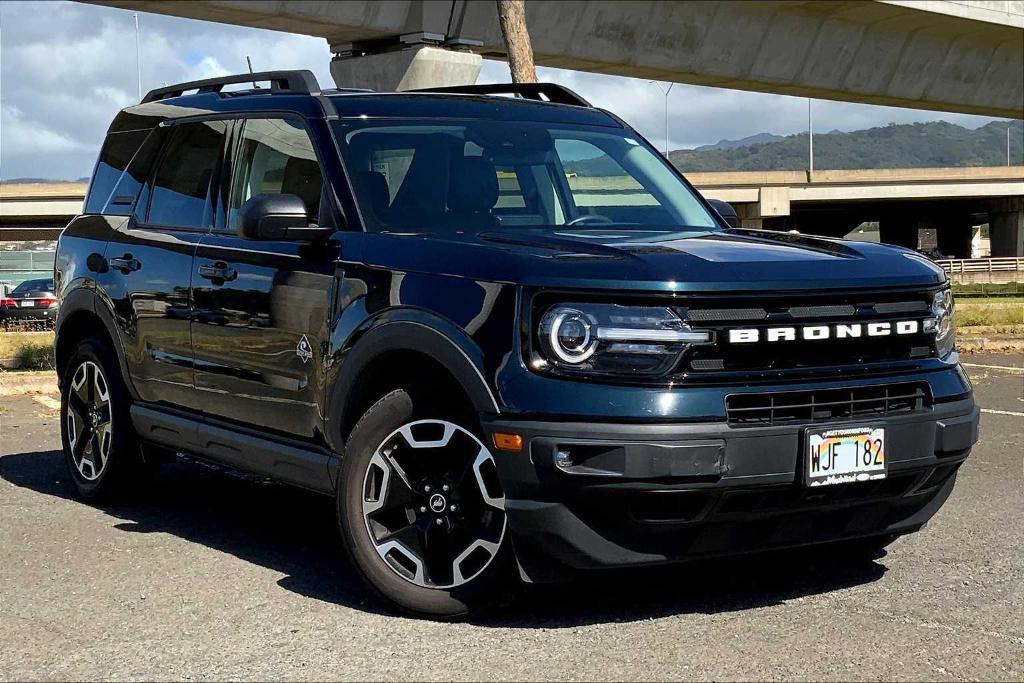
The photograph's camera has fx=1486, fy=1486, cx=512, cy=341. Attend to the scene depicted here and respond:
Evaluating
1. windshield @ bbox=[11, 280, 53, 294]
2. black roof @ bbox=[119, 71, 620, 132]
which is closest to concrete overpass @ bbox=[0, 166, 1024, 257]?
windshield @ bbox=[11, 280, 53, 294]

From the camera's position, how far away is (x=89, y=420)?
7711 millimetres

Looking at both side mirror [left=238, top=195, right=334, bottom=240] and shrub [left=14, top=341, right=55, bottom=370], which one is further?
shrub [left=14, top=341, right=55, bottom=370]

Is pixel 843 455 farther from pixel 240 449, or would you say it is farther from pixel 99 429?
pixel 99 429

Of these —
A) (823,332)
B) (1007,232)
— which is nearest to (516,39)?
(823,332)

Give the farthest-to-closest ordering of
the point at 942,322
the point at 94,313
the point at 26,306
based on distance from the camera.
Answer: the point at 26,306, the point at 94,313, the point at 942,322

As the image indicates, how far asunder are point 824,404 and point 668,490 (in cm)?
64

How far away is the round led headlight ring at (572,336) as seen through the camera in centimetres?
477

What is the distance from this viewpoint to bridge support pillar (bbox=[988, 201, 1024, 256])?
90.6 m

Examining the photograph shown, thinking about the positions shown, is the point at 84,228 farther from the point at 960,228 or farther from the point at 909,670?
the point at 960,228

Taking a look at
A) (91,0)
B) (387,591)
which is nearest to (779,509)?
(387,591)

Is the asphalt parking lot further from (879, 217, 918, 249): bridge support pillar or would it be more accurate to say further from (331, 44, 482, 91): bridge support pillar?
(879, 217, 918, 249): bridge support pillar

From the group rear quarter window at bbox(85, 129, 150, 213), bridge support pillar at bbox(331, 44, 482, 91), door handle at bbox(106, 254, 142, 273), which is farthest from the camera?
bridge support pillar at bbox(331, 44, 482, 91)

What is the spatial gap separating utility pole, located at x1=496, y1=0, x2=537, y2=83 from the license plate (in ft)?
47.0

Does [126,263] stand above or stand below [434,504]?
above
